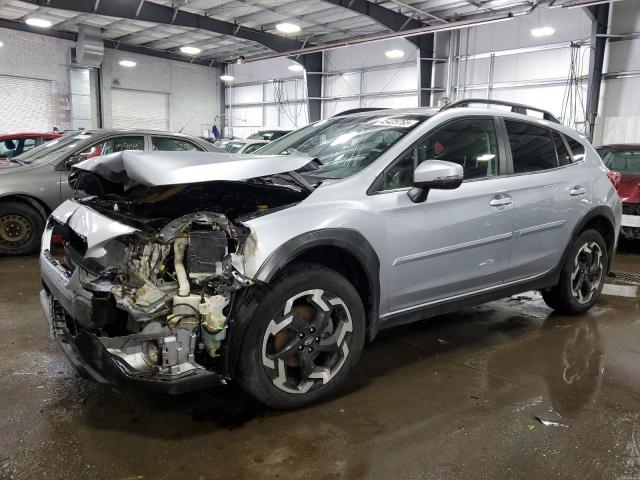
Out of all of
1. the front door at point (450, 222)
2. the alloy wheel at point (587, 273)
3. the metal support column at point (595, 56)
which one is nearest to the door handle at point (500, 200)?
the front door at point (450, 222)

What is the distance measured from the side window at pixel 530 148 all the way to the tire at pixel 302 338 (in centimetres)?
167

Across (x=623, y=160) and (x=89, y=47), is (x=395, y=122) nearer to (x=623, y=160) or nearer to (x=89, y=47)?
(x=623, y=160)

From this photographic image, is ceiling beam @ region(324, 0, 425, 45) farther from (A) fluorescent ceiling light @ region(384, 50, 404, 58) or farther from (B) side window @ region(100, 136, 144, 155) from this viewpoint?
(B) side window @ region(100, 136, 144, 155)

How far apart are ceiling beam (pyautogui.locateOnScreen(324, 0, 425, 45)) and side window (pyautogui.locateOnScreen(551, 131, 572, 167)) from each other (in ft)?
33.6

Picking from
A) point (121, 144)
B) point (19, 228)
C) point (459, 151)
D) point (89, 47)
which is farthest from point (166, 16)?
point (459, 151)

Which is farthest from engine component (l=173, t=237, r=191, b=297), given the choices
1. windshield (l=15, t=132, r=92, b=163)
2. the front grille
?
the front grille

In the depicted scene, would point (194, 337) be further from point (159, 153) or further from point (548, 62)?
point (548, 62)

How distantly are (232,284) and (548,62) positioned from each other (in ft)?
45.2

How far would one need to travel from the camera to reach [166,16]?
15.0 meters

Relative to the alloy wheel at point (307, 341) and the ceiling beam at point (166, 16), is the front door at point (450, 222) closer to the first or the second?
the alloy wheel at point (307, 341)

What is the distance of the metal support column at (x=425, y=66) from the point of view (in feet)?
51.1

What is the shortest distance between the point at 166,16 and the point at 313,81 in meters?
5.77

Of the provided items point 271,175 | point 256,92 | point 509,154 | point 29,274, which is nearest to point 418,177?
point 271,175

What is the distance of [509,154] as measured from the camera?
3.59 metres
